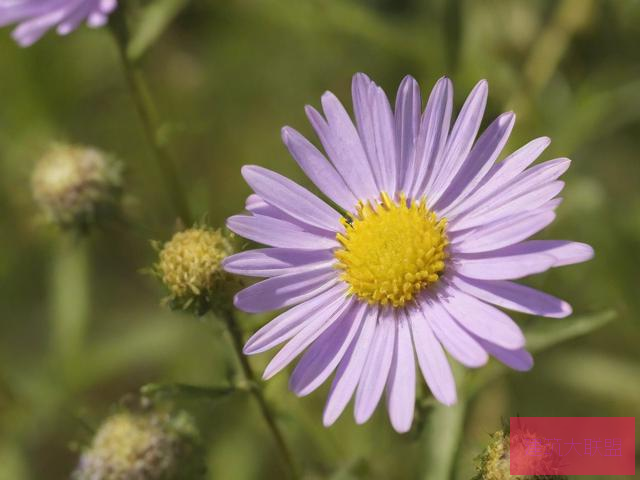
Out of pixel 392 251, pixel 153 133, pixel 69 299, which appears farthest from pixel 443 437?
pixel 69 299

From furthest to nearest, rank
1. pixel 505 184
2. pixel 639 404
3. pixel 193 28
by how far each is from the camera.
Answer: pixel 193 28, pixel 639 404, pixel 505 184

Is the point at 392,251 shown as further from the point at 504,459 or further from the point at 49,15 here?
the point at 49,15

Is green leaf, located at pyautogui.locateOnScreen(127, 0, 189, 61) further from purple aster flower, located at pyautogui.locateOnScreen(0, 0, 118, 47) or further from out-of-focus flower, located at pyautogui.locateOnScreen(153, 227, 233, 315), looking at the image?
out-of-focus flower, located at pyautogui.locateOnScreen(153, 227, 233, 315)

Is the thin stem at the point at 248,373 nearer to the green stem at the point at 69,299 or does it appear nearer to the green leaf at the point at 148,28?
the green leaf at the point at 148,28

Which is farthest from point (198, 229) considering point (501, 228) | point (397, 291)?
point (501, 228)

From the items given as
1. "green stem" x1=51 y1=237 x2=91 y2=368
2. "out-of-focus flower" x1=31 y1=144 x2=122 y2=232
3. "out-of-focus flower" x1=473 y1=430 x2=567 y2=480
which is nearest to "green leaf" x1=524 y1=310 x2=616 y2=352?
"out-of-focus flower" x1=473 y1=430 x2=567 y2=480

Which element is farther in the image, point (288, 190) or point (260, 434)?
point (260, 434)

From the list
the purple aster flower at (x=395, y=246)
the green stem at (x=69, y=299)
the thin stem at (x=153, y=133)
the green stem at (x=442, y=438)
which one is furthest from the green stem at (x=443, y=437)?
the green stem at (x=69, y=299)

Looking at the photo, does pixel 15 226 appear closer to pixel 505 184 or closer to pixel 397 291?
pixel 397 291
